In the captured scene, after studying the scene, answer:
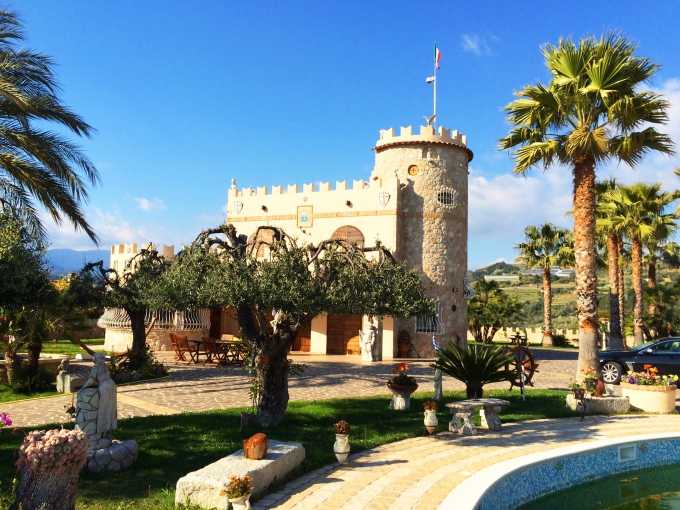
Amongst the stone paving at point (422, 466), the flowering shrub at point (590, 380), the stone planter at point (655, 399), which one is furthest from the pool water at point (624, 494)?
the stone planter at point (655, 399)

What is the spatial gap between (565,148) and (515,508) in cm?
979

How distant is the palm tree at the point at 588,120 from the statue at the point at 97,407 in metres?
11.0

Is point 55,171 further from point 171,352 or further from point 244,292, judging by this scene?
point 171,352

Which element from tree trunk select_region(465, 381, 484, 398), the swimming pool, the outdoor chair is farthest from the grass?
the outdoor chair

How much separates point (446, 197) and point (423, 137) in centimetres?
297

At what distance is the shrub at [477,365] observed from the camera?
37.1 ft

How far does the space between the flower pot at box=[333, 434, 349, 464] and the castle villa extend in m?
16.4

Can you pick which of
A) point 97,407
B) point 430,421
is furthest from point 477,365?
point 97,407

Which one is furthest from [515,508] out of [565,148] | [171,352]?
[171,352]

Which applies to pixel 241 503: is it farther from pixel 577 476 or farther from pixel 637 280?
pixel 637 280

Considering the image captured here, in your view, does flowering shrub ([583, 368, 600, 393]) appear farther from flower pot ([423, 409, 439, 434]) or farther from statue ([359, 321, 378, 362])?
statue ([359, 321, 378, 362])

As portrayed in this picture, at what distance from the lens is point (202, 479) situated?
5824mm

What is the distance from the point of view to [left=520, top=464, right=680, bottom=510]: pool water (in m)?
7.41

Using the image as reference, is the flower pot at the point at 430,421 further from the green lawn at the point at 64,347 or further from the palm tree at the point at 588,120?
the green lawn at the point at 64,347
